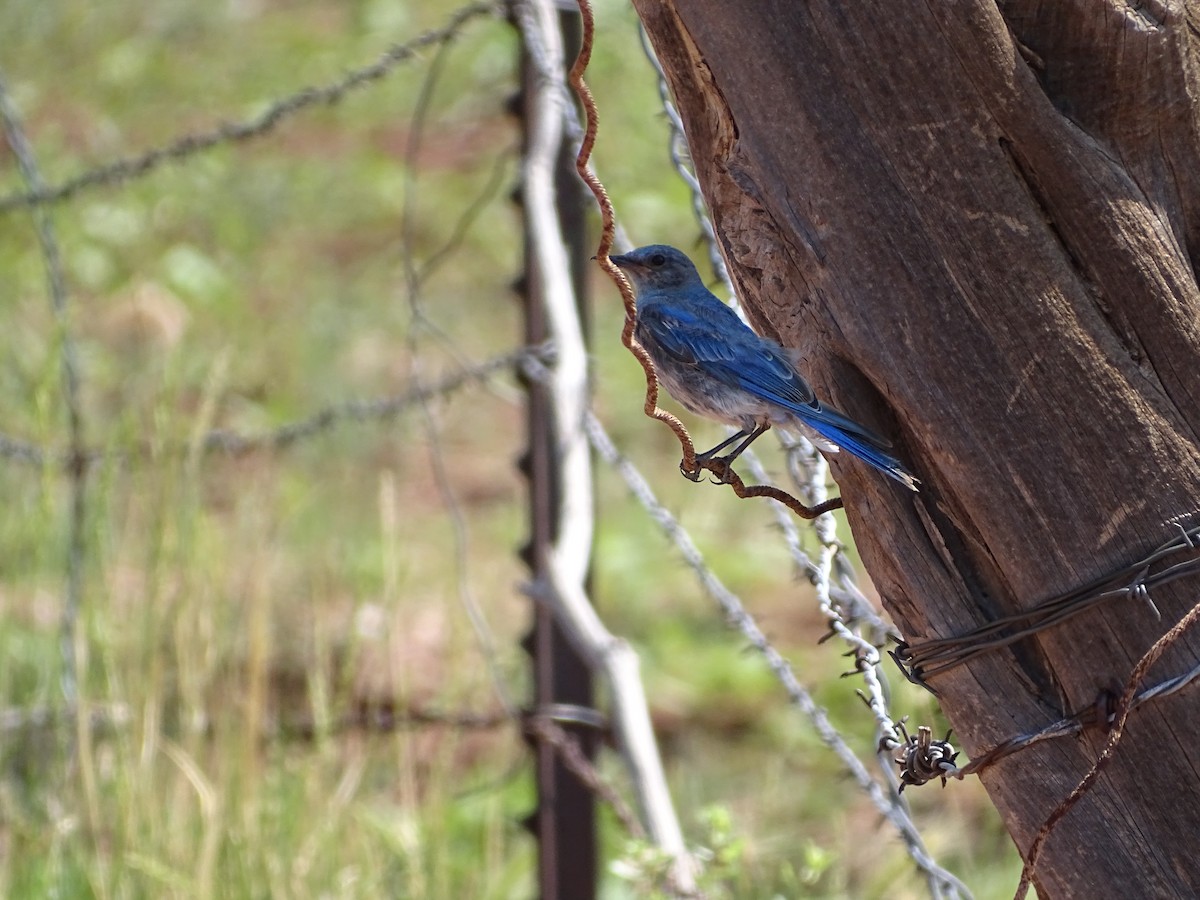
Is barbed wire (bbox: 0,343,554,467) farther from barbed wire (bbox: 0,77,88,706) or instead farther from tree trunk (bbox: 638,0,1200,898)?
tree trunk (bbox: 638,0,1200,898)

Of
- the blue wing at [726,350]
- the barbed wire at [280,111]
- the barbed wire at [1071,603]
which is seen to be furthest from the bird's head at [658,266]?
the barbed wire at [1071,603]

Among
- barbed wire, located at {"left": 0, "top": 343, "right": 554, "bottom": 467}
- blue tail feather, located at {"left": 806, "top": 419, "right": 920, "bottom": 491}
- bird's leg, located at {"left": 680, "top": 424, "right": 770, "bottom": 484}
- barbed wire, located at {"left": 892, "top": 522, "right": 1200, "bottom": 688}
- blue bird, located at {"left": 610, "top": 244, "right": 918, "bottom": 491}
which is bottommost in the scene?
barbed wire, located at {"left": 892, "top": 522, "right": 1200, "bottom": 688}

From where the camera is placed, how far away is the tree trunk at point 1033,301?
59.1 inches

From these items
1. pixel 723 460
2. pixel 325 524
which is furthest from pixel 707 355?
pixel 325 524

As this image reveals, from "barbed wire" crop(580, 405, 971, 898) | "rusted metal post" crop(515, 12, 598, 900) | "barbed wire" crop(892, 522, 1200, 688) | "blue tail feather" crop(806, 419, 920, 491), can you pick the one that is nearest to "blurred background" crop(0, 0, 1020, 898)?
"rusted metal post" crop(515, 12, 598, 900)

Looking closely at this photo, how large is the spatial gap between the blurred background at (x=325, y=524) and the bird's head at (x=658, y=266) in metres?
0.34

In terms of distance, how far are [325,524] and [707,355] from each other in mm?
3021

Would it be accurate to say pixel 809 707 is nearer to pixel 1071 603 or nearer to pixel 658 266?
pixel 1071 603

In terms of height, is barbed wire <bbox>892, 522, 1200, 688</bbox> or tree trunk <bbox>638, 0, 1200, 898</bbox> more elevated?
tree trunk <bbox>638, 0, 1200, 898</bbox>

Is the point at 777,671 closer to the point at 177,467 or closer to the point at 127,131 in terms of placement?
the point at 177,467

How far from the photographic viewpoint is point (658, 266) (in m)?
3.27

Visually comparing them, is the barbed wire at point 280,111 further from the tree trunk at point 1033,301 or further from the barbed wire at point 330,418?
the tree trunk at point 1033,301

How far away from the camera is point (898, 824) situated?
2197 millimetres

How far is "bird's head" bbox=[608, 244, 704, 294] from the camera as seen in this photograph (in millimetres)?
3232
